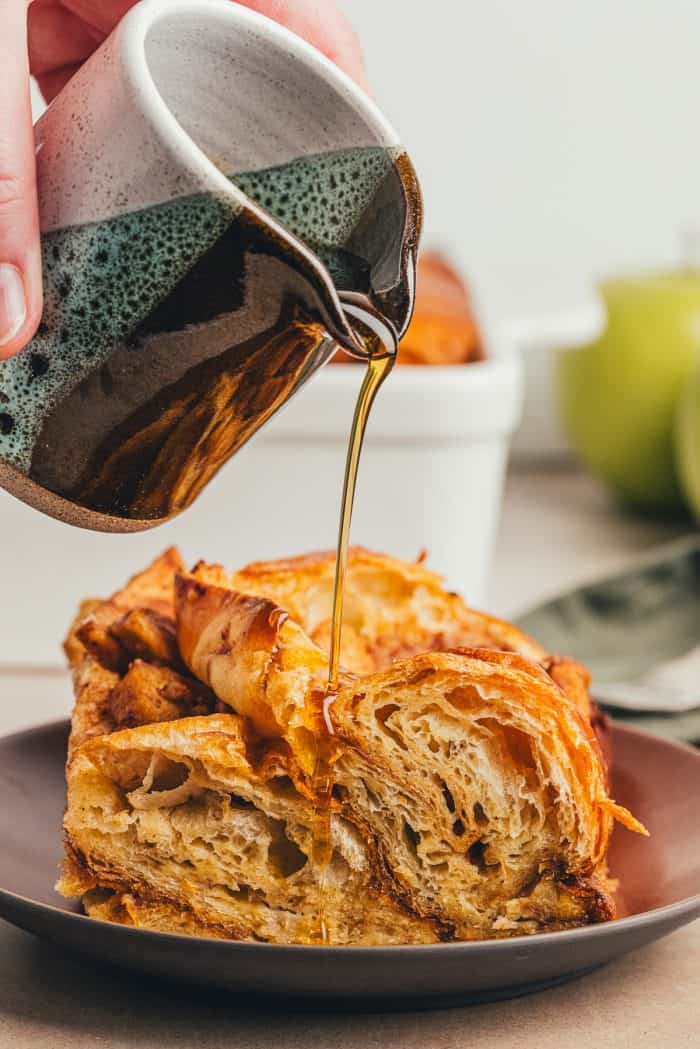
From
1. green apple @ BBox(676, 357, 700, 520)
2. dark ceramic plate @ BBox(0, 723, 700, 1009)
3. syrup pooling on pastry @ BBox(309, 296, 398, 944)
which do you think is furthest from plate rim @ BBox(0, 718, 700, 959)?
green apple @ BBox(676, 357, 700, 520)

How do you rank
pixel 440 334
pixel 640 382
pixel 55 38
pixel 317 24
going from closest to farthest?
pixel 317 24 < pixel 55 38 < pixel 440 334 < pixel 640 382

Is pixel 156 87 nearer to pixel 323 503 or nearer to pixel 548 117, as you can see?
pixel 323 503

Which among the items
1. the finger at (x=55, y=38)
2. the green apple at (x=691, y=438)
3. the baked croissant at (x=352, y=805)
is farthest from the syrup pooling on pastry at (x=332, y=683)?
the green apple at (x=691, y=438)

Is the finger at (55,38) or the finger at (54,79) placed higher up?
the finger at (55,38)

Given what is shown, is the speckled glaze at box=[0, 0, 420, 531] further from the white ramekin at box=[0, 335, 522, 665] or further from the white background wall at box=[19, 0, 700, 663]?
the white background wall at box=[19, 0, 700, 663]

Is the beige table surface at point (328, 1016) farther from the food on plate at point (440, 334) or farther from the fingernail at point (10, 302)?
the food on plate at point (440, 334)

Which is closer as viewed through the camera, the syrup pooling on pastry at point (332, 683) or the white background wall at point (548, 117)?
the syrup pooling on pastry at point (332, 683)

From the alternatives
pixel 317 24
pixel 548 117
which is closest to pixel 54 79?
pixel 317 24
